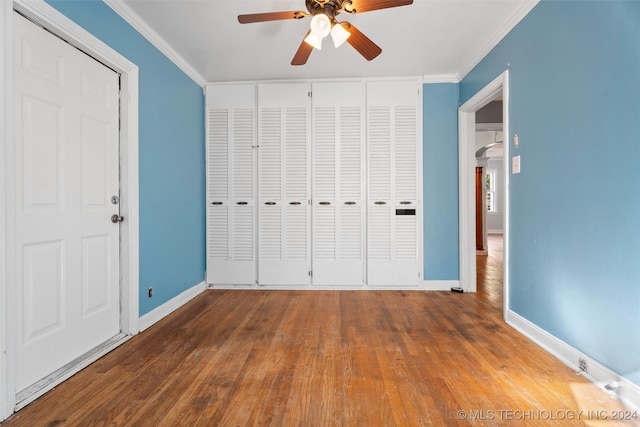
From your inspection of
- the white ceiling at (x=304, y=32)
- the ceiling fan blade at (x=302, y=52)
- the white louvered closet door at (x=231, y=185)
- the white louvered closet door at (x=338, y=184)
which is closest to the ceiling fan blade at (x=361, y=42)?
the ceiling fan blade at (x=302, y=52)

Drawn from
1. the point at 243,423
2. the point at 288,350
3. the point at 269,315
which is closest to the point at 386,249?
the point at 269,315

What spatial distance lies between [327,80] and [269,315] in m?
2.77

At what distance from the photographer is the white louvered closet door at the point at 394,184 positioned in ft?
11.7

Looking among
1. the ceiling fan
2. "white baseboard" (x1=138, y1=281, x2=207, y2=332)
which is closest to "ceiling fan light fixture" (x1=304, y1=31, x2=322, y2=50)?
the ceiling fan

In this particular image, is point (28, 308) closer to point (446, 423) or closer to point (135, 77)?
point (135, 77)

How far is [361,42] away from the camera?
2.04 meters

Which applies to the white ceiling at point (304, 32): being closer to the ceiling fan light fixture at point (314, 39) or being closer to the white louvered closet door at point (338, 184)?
the white louvered closet door at point (338, 184)

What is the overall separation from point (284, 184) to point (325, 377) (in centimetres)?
235

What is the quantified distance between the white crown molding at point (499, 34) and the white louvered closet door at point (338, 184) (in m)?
1.18

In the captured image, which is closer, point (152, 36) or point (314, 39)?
point (314, 39)

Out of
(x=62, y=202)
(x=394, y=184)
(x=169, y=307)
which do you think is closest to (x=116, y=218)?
(x=62, y=202)

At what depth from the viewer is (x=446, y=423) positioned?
1.36 meters

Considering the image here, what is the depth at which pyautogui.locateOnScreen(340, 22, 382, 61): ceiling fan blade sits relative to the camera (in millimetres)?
1892

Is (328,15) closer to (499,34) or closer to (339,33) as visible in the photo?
(339,33)
